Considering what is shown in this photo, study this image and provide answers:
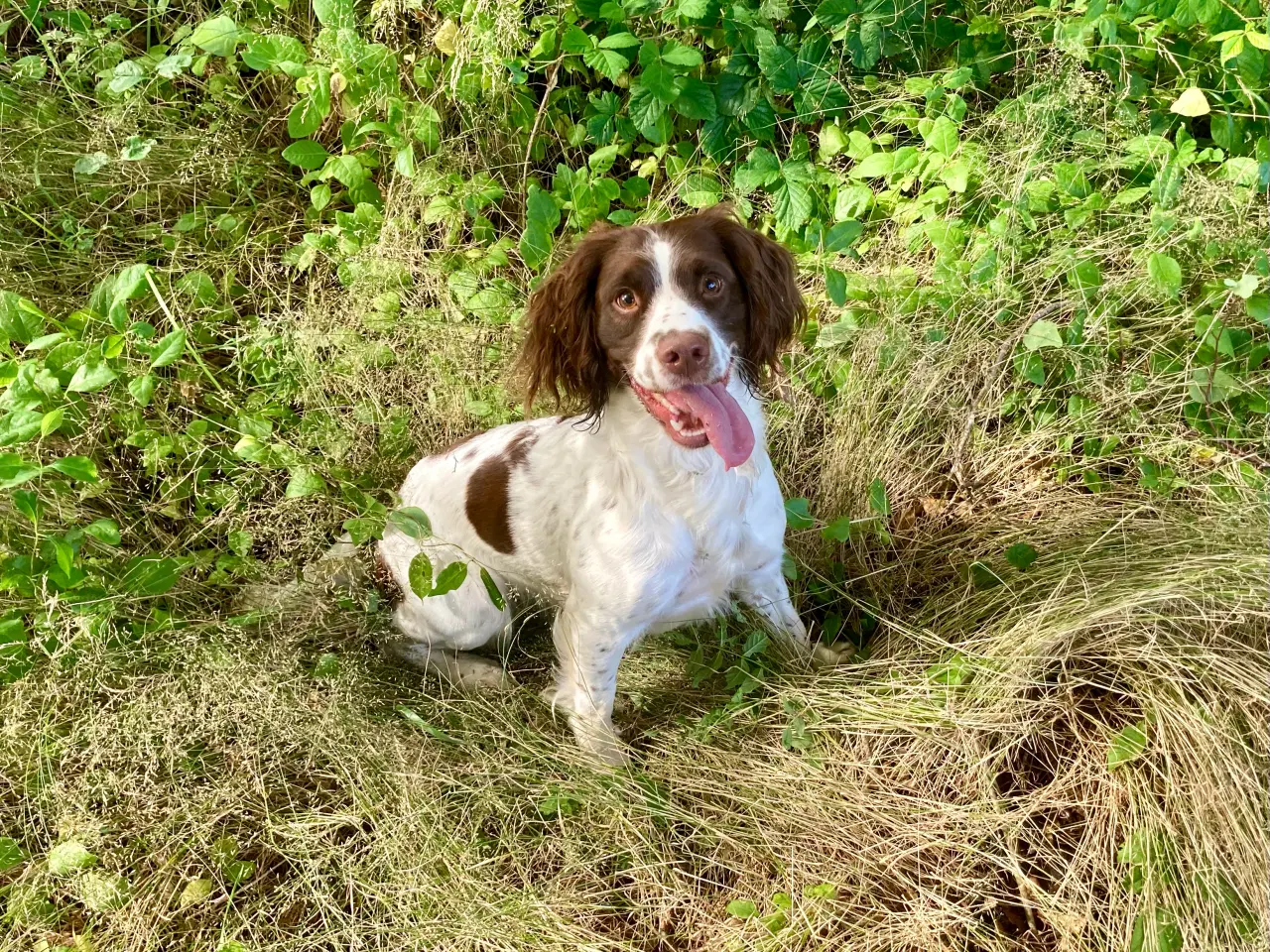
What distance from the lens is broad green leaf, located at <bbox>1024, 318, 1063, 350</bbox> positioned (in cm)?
279

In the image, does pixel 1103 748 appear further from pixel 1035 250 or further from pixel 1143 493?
pixel 1035 250

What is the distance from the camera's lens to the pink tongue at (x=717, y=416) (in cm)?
220

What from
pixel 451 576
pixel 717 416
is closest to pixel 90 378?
pixel 451 576

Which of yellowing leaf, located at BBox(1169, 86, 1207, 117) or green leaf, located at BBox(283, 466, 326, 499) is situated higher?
yellowing leaf, located at BBox(1169, 86, 1207, 117)

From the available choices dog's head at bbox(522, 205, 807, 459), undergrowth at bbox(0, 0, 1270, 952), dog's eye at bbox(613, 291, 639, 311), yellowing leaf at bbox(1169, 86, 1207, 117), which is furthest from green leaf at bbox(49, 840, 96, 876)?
yellowing leaf at bbox(1169, 86, 1207, 117)

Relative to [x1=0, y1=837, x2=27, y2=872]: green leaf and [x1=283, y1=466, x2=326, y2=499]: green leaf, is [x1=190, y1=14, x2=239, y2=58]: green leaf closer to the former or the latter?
[x1=283, y1=466, x2=326, y2=499]: green leaf

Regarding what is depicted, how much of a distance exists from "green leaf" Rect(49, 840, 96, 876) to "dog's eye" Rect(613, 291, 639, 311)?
200cm

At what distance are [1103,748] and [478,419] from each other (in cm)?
231

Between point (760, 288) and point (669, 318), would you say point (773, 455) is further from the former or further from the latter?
point (669, 318)

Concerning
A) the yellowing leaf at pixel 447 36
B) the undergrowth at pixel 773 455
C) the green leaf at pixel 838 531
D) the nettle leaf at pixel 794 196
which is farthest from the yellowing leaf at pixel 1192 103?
the yellowing leaf at pixel 447 36

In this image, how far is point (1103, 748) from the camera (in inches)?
84.4

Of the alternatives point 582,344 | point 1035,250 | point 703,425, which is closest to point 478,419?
point 582,344

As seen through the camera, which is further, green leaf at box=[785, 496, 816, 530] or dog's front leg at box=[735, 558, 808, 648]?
green leaf at box=[785, 496, 816, 530]

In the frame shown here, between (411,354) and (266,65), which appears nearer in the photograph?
(266,65)
